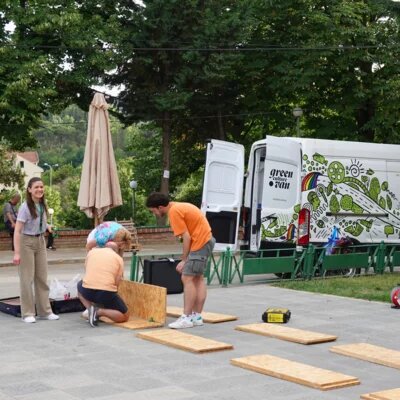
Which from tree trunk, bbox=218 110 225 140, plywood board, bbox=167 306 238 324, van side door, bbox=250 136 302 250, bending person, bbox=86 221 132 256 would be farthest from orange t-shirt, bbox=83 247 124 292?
tree trunk, bbox=218 110 225 140

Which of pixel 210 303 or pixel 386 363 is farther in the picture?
pixel 210 303

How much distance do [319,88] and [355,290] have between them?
16335mm

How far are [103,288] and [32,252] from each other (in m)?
1.18

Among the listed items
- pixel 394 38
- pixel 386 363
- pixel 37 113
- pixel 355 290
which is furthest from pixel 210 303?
pixel 394 38

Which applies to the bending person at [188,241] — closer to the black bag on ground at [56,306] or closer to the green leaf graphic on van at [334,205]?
→ the black bag on ground at [56,306]

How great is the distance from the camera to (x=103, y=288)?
8.95 m

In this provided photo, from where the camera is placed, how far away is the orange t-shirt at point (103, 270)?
898cm

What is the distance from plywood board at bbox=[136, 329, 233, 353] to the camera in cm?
759

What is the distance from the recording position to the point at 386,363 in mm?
7129

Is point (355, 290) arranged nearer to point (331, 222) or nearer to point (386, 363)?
point (331, 222)

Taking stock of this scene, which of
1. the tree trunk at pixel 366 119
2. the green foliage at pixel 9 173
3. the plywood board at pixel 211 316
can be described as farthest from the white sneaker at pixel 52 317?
the green foliage at pixel 9 173

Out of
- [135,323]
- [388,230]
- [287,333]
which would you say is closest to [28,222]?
[135,323]

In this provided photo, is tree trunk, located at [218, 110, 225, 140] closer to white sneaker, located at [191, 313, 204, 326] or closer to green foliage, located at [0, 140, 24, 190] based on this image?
green foliage, located at [0, 140, 24, 190]

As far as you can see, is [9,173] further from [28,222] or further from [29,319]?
[29,319]
